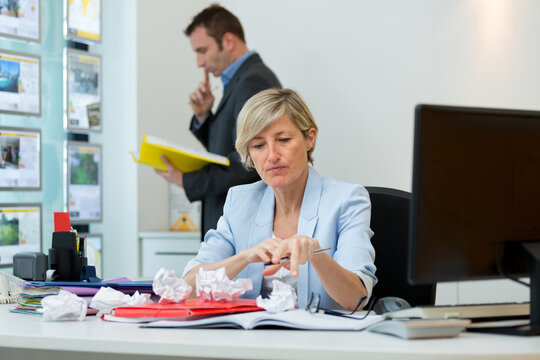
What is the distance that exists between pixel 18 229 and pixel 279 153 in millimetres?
1747

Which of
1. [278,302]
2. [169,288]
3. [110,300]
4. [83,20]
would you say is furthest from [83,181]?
[278,302]

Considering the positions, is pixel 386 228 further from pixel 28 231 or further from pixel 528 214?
pixel 28 231

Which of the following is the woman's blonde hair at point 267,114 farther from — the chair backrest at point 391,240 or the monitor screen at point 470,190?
the monitor screen at point 470,190

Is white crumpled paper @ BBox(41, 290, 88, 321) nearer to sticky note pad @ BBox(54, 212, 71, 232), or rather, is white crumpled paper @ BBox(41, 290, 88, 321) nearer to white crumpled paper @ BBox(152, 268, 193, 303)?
white crumpled paper @ BBox(152, 268, 193, 303)

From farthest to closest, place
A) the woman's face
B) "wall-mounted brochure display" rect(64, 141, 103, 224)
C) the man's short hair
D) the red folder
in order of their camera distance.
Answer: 1. "wall-mounted brochure display" rect(64, 141, 103, 224)
2. the man's short hair
3. the woman's face
4. the red folder

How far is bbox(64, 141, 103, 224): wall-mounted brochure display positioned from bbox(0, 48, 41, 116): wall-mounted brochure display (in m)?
0.29

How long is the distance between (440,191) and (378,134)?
2362 millimetres

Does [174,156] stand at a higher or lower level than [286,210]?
higher

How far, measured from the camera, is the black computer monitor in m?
1.10

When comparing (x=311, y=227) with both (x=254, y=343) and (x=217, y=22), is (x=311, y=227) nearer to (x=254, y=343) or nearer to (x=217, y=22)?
(x=254, y=343)

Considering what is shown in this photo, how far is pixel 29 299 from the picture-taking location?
5.07 ft

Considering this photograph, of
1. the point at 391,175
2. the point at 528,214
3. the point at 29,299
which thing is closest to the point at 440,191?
the point at 528,214

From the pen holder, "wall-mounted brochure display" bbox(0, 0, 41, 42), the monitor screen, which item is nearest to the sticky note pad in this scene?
the pen holder

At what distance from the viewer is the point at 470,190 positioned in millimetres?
1129
